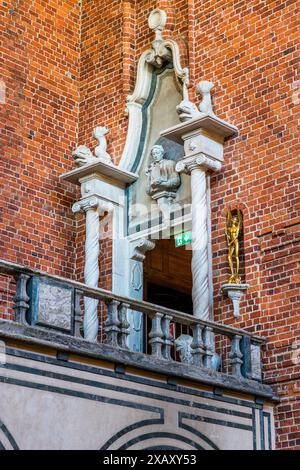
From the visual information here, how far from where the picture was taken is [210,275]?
587 inches

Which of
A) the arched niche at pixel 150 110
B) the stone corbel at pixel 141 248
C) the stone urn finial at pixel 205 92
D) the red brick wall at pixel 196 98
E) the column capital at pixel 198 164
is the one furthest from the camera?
the arched niche at pixel 150 110

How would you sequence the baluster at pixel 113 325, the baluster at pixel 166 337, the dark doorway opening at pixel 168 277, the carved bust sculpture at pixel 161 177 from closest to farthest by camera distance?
the baluster at pixel 113 325 → the baluster at pixel 166 337 → the carved bust sculpture at pixel 161 177 → the dark doorway opening at pixel 168 277

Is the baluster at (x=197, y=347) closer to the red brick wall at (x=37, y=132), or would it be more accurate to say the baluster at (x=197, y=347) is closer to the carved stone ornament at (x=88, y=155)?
the red brick wall at (x=37, y=132)

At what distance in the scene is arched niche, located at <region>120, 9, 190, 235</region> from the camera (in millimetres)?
16234

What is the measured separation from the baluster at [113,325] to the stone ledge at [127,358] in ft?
0.82

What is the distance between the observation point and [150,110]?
1681 cm

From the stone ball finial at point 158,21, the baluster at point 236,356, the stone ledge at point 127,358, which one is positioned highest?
the stone ball finial at point 158,21

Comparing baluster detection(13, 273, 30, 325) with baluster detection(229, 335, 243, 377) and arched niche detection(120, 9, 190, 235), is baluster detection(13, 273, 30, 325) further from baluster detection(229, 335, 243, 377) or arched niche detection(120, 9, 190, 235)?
arched niche detection(120, 9, 190, 235)

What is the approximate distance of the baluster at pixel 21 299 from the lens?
1186 cm

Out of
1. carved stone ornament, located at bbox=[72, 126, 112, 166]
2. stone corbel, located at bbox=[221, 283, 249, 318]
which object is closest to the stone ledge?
stone corbel, located at bbox=[221, 283, 249, 318]

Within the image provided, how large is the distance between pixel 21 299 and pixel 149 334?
206cm

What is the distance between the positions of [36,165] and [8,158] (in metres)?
0.57

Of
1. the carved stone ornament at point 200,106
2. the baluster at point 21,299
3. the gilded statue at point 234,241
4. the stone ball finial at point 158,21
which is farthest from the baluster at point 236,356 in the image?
the stone ball finial at point 158,21

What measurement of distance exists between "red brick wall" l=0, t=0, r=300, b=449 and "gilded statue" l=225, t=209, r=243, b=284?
0.12 metres
